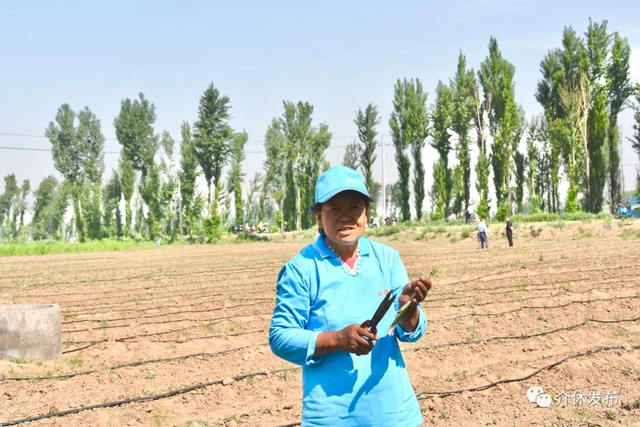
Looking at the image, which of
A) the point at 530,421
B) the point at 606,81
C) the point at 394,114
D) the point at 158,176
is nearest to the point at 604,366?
the point at 530,421

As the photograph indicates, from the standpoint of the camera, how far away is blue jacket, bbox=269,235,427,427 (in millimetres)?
2033

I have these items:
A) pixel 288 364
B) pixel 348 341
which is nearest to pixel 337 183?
pixel 348 341

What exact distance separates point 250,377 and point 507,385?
253 centimetres

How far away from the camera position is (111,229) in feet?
196

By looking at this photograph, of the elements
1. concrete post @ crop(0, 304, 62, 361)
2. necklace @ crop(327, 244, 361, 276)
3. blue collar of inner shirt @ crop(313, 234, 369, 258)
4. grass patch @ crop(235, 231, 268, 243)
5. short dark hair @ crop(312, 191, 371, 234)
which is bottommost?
concrete post @ crop(0, 304, 62, 361)

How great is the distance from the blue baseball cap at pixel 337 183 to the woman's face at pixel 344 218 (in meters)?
0.04

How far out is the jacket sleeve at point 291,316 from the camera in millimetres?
2031

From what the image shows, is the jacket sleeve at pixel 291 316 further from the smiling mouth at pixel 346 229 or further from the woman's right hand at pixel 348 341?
the smiling mouth at pixel 346 229

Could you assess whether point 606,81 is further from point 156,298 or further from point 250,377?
point 250,377

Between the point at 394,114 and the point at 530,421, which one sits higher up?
the point at 394,114

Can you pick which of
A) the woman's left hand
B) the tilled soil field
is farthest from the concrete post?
the woman's left hand

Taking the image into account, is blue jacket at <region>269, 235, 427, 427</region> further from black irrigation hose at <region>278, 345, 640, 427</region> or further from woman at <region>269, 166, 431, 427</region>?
black irrigation hose at <region>278, 345, 640, 427</region>

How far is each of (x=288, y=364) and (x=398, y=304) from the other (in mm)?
4675

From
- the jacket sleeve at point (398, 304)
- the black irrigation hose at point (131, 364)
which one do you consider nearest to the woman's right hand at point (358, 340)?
the jacket sleeve at point (398, 304)
